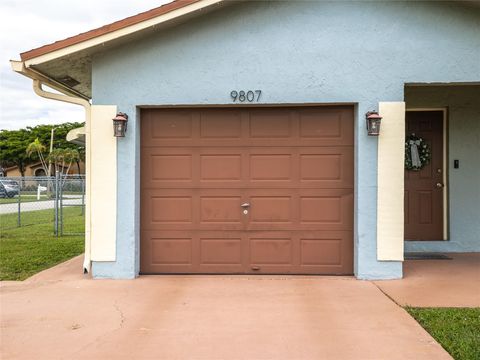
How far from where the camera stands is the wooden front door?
8.80m

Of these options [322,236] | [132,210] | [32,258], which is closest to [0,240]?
[32,258]

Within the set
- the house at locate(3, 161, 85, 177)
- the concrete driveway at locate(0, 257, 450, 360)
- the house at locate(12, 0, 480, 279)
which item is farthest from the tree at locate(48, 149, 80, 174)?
the concrete driveway at locate(0, 257, 450, 360)

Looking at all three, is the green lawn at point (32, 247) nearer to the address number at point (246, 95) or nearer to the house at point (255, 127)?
the house at point (255, 127)

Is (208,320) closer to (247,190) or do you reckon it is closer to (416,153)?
(247,190)

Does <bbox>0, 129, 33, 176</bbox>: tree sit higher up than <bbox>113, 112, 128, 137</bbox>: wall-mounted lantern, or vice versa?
<bbox>0, 129, 33, 176</bbox>: tree

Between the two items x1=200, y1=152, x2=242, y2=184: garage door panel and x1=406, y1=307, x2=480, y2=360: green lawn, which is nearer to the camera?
x1=406, y1=307, x2=480, y2=360: green lawn

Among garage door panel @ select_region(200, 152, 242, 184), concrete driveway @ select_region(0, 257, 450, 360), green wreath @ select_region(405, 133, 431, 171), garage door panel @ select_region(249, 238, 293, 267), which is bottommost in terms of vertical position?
concrete driveway @ select_region(0, 257, 450, 360)

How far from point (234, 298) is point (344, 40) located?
3813 mm

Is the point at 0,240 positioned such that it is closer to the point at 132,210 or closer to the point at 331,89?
the point at 132,210

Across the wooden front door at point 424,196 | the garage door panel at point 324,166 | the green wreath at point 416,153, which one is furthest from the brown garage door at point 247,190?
the wooden front door at point 424,196

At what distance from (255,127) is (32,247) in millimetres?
6188

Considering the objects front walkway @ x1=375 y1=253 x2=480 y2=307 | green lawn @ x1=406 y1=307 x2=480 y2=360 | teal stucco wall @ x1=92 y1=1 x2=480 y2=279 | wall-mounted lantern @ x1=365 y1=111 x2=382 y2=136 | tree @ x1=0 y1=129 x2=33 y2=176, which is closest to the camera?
green lawn @ x1=406 y1=307 x2=480 y2=360

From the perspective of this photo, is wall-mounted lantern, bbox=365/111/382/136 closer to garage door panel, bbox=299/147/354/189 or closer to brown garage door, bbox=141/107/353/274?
brown garage door, bbox=141/107/353/274

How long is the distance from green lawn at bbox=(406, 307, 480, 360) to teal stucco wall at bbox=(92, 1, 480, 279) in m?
1.56
